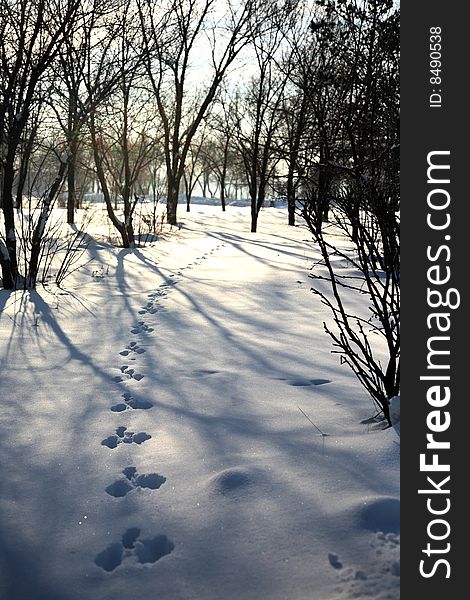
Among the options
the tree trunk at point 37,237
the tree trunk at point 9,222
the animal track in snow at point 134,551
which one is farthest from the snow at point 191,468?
the tree trunk at point 37,237

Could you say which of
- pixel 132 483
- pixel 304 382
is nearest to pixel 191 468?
pixel 132 483

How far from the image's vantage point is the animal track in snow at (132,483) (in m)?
2.23

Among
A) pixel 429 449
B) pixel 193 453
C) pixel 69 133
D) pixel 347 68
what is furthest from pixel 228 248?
pixel 429 449

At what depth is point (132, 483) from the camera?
90.2 inches

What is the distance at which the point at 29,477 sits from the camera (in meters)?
2.35

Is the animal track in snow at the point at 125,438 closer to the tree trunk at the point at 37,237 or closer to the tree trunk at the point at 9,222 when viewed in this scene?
the tree trunk at the point at 9,222

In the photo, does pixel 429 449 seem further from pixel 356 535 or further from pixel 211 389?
pixel 211 389

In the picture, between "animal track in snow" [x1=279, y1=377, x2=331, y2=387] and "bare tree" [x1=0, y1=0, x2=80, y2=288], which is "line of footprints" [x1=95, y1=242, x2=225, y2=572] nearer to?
"animal track in snow" [x1=279, y1=377, x2=331, y2=387]

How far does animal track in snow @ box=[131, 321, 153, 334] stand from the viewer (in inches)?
191

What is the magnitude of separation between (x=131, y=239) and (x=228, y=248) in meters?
2.45

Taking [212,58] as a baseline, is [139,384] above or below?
below

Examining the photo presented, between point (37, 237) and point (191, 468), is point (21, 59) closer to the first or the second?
point (37, 237)

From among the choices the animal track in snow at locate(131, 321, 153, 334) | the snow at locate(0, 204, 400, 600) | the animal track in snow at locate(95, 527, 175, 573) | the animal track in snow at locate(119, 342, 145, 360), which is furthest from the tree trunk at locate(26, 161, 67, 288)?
the animal track in snow at locate(95, 527, 175, 573)

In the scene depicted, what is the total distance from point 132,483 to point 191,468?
0.89ft
